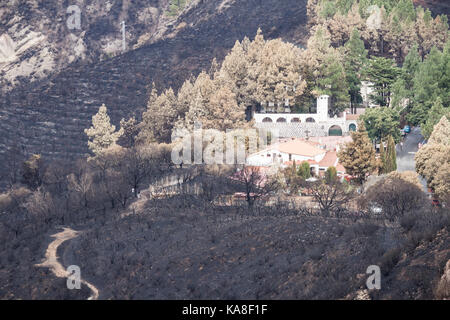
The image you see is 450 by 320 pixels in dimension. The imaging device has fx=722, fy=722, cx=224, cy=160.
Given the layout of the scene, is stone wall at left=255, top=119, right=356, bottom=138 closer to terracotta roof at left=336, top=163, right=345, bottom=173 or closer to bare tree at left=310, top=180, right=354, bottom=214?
terracotta roof at left=336, top=163, right=345, bottom=173

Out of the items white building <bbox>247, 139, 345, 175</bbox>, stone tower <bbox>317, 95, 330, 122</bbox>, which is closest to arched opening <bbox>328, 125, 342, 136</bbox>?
stone tower <bbox>317, 95, 330, 122</bbox>

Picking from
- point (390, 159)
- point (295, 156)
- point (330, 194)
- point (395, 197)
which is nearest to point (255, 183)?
point (330, 194)

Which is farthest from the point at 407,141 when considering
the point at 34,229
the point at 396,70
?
the point at 34,229

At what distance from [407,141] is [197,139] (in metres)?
20.8

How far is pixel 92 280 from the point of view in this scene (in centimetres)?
3872

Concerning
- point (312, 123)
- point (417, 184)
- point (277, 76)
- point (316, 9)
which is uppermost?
point (316, 9)

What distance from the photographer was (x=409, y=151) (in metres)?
68.1

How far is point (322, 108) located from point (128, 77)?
58.9 m

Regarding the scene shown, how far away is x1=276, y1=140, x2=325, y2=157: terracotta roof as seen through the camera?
6669 cm

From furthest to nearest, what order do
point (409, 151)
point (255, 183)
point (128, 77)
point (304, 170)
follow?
point (128, 77) < point (409, 151) < point (304, 170) < point (255, 183)

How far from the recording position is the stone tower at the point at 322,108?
77000 millimetres

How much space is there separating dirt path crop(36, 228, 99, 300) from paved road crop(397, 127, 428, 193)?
90.9ft

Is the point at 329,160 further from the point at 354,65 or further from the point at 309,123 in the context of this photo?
the point at 354,65
